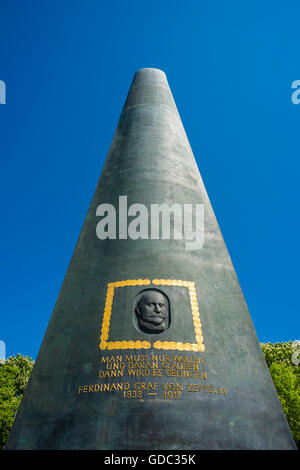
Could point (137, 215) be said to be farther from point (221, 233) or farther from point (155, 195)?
point (221, 233)

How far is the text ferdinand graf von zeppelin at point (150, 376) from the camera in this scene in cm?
567

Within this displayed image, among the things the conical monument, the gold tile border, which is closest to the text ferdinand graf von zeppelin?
the conical monument

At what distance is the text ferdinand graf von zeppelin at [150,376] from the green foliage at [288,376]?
18751 millimetres

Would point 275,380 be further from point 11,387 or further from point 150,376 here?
point 11,387

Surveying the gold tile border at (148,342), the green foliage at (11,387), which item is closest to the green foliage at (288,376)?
the gold tile border at (148,342)

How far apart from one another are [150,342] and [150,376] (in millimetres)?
593

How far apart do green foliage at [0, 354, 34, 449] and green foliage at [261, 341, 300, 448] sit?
61.2 ft

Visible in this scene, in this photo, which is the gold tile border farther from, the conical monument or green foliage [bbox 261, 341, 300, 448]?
green foliage [bbox 261, 341, 300, 448]

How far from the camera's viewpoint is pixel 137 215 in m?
8.20

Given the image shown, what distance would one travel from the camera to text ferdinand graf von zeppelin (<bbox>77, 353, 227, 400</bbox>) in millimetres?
5672

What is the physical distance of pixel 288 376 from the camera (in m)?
23.0

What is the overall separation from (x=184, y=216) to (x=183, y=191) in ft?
2.52

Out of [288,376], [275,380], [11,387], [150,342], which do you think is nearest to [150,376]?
[150,342]

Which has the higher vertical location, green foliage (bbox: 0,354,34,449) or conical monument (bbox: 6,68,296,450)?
green foliage (bbox: 0,354,34,449)
